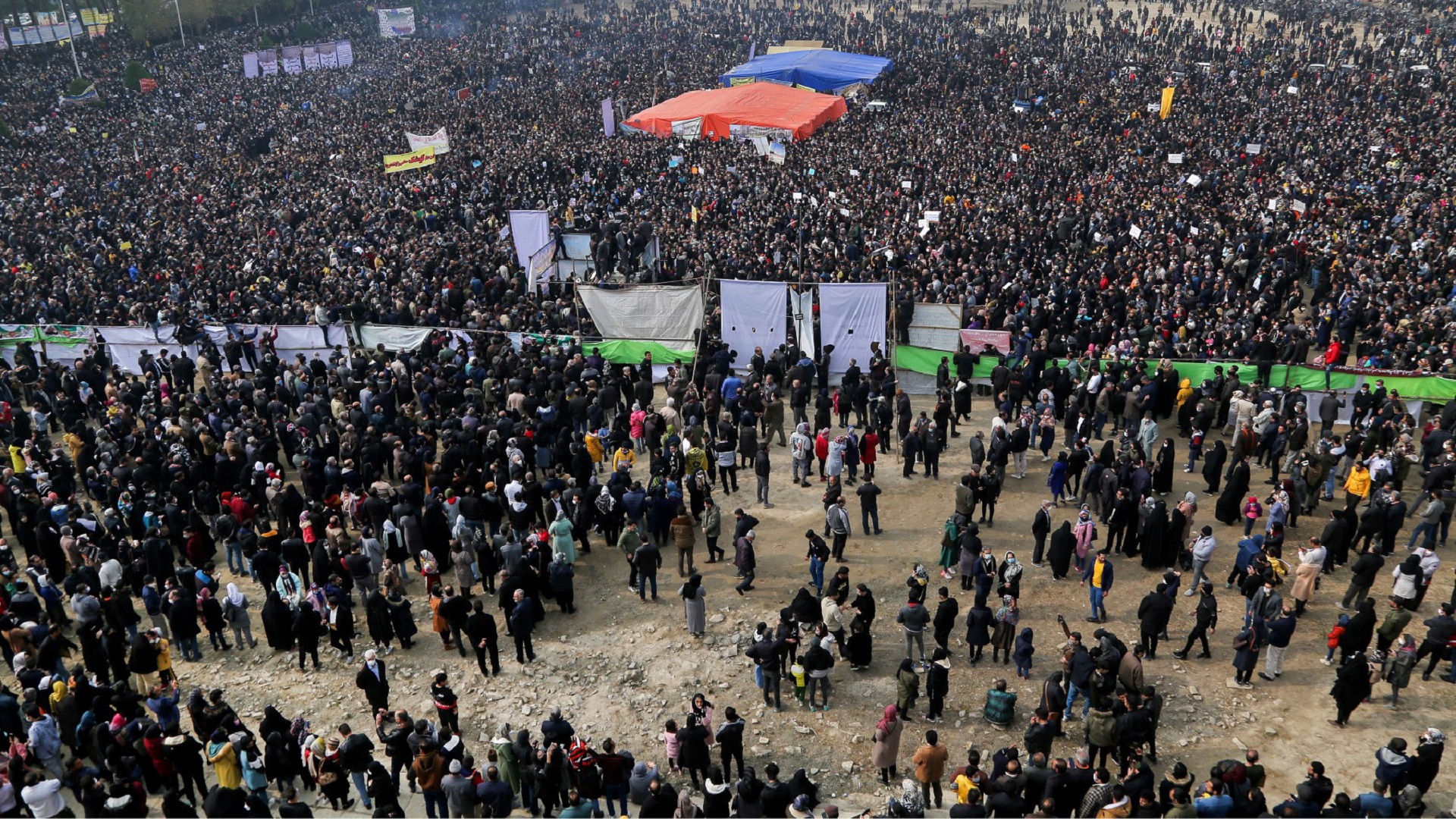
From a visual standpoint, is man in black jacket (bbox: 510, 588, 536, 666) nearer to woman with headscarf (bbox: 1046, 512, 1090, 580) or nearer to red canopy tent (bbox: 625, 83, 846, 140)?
woman with headscarf (bbox: 1046, 512, 1090, 580)

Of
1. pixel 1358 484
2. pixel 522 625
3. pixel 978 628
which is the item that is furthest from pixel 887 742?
pixel 1358 484

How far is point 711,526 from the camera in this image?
14344mm

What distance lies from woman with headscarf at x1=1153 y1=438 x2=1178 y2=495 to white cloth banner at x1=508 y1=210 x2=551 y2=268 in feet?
46.3

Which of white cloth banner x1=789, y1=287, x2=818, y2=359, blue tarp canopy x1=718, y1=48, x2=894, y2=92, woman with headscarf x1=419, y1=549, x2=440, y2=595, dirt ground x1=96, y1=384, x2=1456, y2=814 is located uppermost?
blue tarp canopy x1=718, y1=48, x2=894, y2=92

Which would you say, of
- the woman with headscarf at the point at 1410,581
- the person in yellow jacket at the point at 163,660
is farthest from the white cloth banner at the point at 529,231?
the woman with headscarf at the point at 1410,581

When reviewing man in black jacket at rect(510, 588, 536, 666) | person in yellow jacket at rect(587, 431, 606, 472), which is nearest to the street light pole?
person in yellow jacket at rect(587, 431, 606, 472)

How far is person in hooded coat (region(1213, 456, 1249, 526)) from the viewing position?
575 inches

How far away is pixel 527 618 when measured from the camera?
1238 centimetres

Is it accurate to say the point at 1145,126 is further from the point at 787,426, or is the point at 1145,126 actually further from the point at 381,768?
the point at 381,768

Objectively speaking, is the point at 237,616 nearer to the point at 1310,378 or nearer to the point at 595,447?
the point at 595,447

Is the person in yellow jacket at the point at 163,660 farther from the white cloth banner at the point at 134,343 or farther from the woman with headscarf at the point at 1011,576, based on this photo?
the white cloth banner at the point at 134,343

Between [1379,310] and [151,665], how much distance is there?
68.3ft

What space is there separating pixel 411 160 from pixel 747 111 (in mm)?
11673

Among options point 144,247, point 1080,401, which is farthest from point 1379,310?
point 144,247
